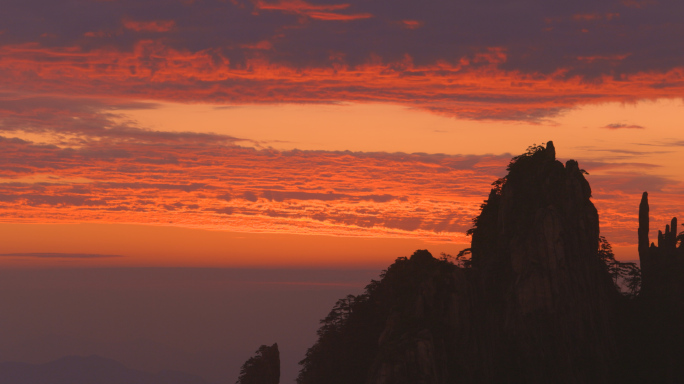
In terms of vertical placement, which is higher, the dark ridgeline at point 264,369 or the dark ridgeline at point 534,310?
the dark ridgeline at point 534,310

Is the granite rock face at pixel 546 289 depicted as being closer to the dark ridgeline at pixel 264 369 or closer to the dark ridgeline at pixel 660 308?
the dark ridgeline at pixel 660 308

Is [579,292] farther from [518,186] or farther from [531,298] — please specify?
[518,186]

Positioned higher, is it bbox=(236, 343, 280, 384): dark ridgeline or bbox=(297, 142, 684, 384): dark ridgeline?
bbox=(297, 142, 684, 384): dark ridgeline

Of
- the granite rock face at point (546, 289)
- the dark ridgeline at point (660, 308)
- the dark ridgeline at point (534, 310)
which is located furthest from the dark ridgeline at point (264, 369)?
the dark ridgeline at point (660, 308)

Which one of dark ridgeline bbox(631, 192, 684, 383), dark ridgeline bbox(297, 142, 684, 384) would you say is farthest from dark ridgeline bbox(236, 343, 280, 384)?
dark ridgeline bbox(631, 192, 684, 383)

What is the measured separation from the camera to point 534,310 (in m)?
104

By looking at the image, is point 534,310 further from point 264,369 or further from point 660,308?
point 264,369

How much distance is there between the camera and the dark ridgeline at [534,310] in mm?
101625

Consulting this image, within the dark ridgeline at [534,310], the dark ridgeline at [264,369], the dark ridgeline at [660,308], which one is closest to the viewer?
Result: the dark ridgeline at [534,310]

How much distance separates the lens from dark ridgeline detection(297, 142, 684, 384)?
101625mm

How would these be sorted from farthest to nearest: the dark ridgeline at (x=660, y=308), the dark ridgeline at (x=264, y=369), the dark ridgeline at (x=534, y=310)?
the dark ridgeline at (x=264, y=369), the dark ridgeline at (x=660, y=308), the dark ridgeline at (x=534, y=310)

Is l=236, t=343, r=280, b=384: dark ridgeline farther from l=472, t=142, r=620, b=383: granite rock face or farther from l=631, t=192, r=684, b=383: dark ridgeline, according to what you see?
l=631, t=192, r=684, b=383: dark ridgeline

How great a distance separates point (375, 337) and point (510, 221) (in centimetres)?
3220

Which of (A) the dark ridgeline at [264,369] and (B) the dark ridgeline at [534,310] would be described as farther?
(A) the dark ridgeline at [264,369]
